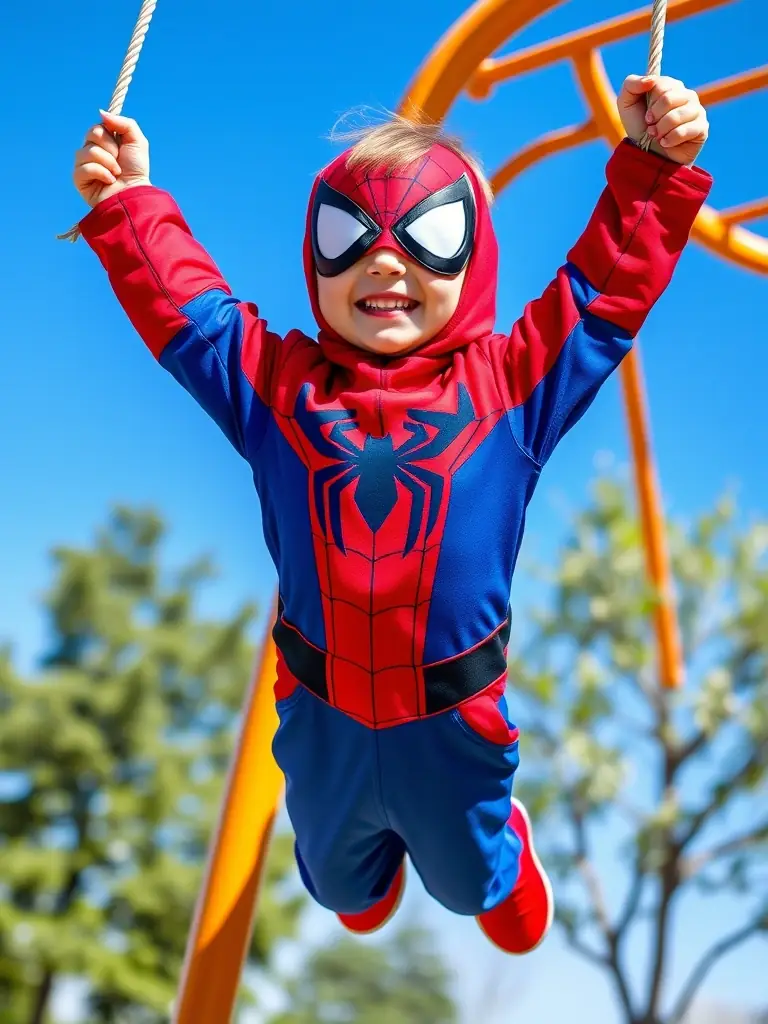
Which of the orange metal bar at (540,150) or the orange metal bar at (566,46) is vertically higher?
the orange metal bar at (540,150)

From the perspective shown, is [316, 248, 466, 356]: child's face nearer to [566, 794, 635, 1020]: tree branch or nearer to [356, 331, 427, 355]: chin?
[356, 331, 427, 355]: chin

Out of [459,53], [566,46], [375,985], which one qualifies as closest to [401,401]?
[459,53]

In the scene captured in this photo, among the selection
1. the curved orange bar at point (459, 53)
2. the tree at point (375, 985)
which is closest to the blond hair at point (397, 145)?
the curved orange bar at point (459, 53)

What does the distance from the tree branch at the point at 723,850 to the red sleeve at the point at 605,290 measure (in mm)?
8088

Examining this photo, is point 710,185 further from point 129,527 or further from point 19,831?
point 129,527

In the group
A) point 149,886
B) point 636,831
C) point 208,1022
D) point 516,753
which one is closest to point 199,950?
point 208,1022

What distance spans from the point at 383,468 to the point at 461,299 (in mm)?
264

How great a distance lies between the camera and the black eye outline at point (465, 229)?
A: 145cm

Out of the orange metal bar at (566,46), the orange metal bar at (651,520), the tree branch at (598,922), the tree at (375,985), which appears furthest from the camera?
the tree at (375,985)

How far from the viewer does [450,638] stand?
1.42 metres

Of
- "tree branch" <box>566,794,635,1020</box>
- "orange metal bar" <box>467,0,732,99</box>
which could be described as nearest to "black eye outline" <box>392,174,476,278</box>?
"orange metal bar" <box>467,0,732,99</box>

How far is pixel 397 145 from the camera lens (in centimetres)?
153

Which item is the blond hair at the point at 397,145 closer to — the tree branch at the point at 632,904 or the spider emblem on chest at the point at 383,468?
the spider emblem on chest at the point at 383,468

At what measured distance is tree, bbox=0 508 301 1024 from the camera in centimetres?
1015
